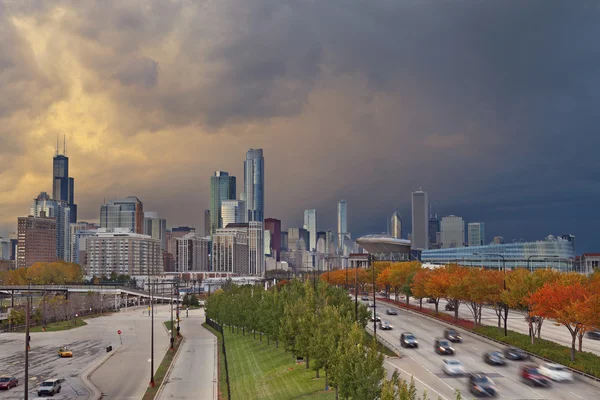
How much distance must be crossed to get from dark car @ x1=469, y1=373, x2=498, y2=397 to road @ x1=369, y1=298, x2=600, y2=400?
762mm

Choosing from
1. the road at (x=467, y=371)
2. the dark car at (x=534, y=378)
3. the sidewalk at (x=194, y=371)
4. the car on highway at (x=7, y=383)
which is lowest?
the sidewalk at (x=194, y=371)

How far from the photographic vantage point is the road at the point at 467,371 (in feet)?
154

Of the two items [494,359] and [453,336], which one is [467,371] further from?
[453,336]

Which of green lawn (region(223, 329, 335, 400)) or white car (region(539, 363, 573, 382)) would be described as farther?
green lawn (region(223, 329, 335, 400))

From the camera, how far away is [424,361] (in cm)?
6106

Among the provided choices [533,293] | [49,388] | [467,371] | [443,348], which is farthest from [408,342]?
[49,388]

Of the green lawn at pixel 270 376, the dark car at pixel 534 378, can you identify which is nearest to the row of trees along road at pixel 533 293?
the dark car at pixel 534 378

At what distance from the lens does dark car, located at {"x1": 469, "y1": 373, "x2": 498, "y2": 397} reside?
45.3 m

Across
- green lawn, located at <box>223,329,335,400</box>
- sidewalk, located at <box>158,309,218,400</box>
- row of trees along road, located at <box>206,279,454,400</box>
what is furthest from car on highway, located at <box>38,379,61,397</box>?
row of trees along road, located at <box>206,279,454,400</box>

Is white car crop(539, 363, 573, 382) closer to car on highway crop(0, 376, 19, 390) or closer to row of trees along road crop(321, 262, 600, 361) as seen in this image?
row of trees along road crop(321, 262, 600, 361)

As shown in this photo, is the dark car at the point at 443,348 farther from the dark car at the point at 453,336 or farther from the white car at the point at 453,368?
the white car at the point at 453,368

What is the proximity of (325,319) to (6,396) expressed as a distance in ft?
110

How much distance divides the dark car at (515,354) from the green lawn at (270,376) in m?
20.2

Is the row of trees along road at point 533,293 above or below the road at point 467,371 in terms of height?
above
